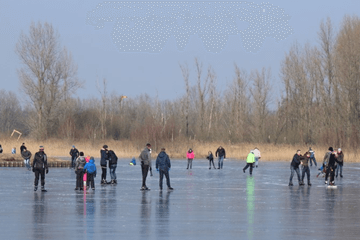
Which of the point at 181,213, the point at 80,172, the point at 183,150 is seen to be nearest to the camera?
the point at 181,213

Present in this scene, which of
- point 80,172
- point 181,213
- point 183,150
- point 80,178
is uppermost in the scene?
point 183,150

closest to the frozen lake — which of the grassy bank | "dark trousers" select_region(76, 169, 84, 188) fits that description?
"dark trousers" select_region(76, 169, 84, 188)

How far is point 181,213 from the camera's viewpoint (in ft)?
51.9

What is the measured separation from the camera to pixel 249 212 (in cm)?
1614

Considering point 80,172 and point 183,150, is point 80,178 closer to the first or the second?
point 80,172

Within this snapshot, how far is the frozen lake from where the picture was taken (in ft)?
39.8

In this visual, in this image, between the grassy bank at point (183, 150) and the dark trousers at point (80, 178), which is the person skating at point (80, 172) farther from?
the grassy bank at point (183, 150)

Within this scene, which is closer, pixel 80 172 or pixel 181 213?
pixel 181 213

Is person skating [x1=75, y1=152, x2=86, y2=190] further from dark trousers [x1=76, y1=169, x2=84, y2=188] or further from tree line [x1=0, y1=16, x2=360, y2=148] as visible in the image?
tree line [x1=0, y1=16, x2=360, y2=148]

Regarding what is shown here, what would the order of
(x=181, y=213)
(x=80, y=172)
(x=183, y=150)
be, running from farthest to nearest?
1. (x=183, y=150)
2. (x=80, y=172)
3. (x=181, y=213)

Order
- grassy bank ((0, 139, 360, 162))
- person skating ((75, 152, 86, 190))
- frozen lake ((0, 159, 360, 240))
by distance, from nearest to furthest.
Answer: frozen lake ((0, 159, 360, 240)), person skating ((75, 152, 86, 190)), grassy bank ((0, 139, 360, 162))

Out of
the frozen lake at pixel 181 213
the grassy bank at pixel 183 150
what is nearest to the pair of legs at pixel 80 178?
the frozen lake at pixel 181 213

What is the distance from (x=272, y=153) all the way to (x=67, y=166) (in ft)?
82.0

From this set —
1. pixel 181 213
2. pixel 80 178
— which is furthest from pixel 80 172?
pixel 181 213
